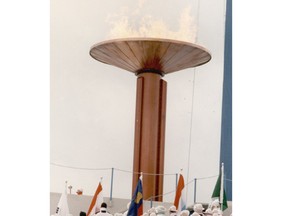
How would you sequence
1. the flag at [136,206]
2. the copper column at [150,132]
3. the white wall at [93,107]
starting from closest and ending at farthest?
1. the white wall at [93,107]
2. the flag at [136,206]
3. the copper column at [150,132]

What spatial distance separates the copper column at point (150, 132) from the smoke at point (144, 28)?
32cm

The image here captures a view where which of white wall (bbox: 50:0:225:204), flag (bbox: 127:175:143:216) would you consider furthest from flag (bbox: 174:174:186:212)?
flag (bbox: 127:175:143:216)

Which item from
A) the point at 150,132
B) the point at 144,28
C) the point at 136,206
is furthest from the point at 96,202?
the point at 144,28

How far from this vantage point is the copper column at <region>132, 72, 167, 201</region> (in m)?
2.96

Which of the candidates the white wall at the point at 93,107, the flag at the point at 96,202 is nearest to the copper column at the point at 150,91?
the white wall at the point at 93,107

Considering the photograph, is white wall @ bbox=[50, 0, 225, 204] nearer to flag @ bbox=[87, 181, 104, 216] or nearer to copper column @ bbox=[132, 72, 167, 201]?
flag @ bbox=[87, 181, 104, 216]

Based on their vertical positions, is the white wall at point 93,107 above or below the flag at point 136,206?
above

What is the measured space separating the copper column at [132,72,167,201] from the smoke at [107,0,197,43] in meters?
0.32

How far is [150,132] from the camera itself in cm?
297

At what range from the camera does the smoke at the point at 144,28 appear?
2.82 m
